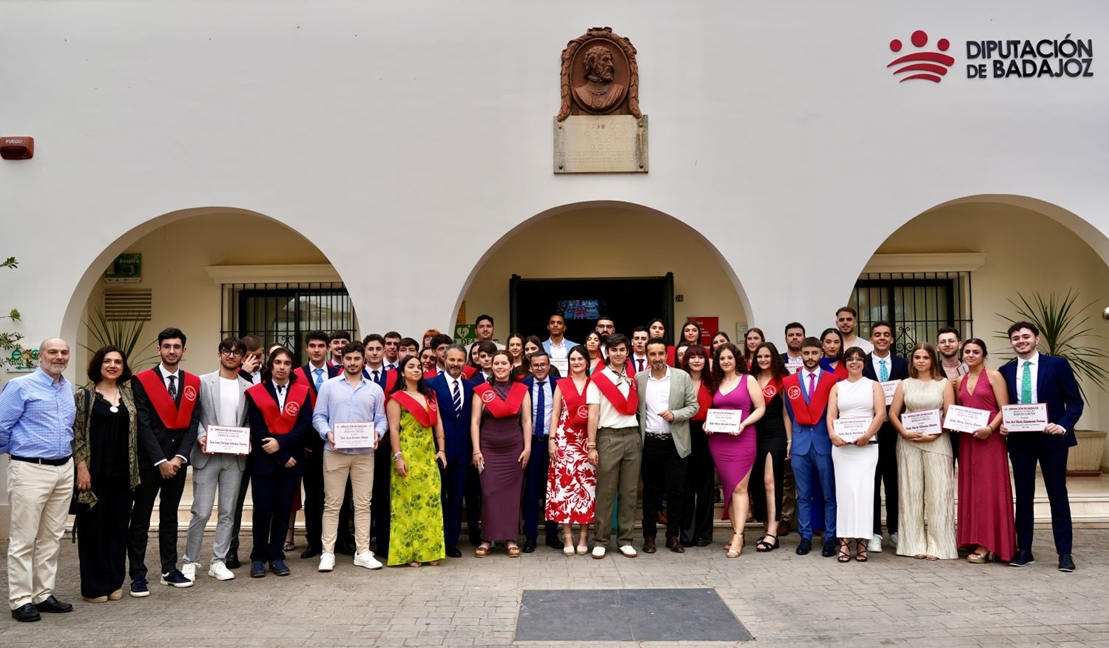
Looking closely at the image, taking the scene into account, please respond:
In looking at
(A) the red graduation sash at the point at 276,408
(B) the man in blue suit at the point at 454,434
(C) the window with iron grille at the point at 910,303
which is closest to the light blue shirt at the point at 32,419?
(A) the red graduation sash at the point at 276,408


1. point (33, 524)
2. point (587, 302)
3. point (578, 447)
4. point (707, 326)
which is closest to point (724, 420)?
point (578, 447)

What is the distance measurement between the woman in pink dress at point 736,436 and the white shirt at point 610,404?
2.26 feet

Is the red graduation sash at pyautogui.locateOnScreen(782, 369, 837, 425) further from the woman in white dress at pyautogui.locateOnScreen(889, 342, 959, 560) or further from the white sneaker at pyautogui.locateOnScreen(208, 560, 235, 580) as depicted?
the white sneaker at pyautogui.locateOnScreen(208, 560, 235, 580)

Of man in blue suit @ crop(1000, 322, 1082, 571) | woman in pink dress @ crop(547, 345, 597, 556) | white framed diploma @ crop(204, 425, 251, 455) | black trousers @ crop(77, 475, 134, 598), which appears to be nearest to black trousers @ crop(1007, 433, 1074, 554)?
man in blue suit @ crop(1000, 322, 1082, 571)

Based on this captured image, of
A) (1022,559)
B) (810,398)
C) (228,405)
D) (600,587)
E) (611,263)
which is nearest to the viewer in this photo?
(600,587)

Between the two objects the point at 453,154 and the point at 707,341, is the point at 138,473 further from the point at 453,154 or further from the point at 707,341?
the point at 707,341

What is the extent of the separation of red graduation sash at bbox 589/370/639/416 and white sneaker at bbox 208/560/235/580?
3090 mm

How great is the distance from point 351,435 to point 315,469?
0.82 meters

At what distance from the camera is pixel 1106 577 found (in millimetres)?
5965

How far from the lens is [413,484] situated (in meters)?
6.37

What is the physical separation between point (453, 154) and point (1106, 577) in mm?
6364

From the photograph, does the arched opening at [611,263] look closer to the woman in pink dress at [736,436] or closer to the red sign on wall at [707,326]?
the red sign on wall at [707,326]

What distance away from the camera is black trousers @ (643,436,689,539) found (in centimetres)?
666

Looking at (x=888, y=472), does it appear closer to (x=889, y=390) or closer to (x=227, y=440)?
(x=889, y=390)
